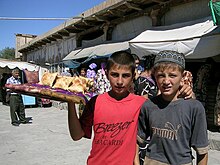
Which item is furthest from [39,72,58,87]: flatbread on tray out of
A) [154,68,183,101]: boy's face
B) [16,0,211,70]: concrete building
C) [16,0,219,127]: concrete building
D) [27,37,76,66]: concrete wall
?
[27,37,76,66]: concrete wall

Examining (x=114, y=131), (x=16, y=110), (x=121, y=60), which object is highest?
(x=121, y=60)

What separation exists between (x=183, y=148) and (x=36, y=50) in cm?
1997

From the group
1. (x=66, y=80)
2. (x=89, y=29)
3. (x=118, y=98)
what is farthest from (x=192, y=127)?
(x=89, y=29)

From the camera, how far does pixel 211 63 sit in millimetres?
5922

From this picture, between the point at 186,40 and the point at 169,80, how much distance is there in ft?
13.4

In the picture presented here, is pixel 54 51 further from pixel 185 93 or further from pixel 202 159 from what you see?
pixel 202 159

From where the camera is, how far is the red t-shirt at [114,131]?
5.17 ft

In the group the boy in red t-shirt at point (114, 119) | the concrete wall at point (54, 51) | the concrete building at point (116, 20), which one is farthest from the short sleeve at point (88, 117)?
the concrete wall at point (54, 51)

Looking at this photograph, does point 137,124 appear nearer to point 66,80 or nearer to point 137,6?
point 66,80

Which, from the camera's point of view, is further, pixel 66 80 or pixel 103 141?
pixel 66 80

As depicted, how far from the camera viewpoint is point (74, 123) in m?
1.64

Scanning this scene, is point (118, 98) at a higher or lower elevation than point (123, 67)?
lower

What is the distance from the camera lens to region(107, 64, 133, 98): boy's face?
5.38ft

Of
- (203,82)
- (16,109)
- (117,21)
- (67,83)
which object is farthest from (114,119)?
(117,21)
